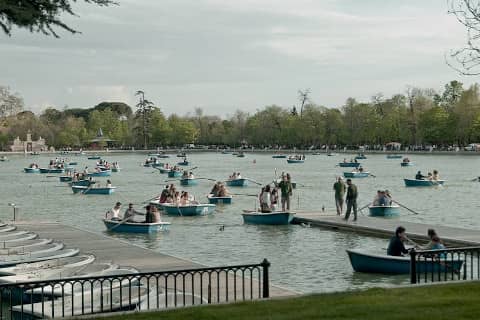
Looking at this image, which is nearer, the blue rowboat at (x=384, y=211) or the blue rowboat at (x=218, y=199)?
the blue rowboat at (x=384, y=211)

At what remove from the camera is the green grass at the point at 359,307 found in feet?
39.6

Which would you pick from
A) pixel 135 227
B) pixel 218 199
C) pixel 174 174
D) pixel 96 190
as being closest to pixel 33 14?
pixel 135 227

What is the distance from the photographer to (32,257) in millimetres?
21797

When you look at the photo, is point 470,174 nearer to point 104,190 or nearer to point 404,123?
point 104,190

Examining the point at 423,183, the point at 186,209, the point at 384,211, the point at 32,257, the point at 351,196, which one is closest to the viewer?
the point at 32,257

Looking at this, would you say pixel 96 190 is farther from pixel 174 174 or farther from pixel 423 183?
pixel 423 183

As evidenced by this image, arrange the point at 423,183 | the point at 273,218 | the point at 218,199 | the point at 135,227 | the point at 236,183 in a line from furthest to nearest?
the point at 236,183, the point at 423,183, the point at 218,199, the point at 273,218, the point at 135,227

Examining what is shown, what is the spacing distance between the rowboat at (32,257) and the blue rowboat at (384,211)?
22.4 meters

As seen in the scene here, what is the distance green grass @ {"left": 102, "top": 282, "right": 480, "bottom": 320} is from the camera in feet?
39.6

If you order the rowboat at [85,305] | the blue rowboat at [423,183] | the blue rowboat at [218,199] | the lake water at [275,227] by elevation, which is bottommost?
A: the lake water at [275,227]

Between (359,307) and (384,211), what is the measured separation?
2901 cm

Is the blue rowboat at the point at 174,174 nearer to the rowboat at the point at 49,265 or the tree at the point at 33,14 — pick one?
the rowboat at the point at 49,265

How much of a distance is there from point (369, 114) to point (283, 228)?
14621 cm

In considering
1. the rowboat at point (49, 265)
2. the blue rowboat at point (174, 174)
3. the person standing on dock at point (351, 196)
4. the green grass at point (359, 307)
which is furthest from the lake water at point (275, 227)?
the blue rowboat at point (174, 174)
